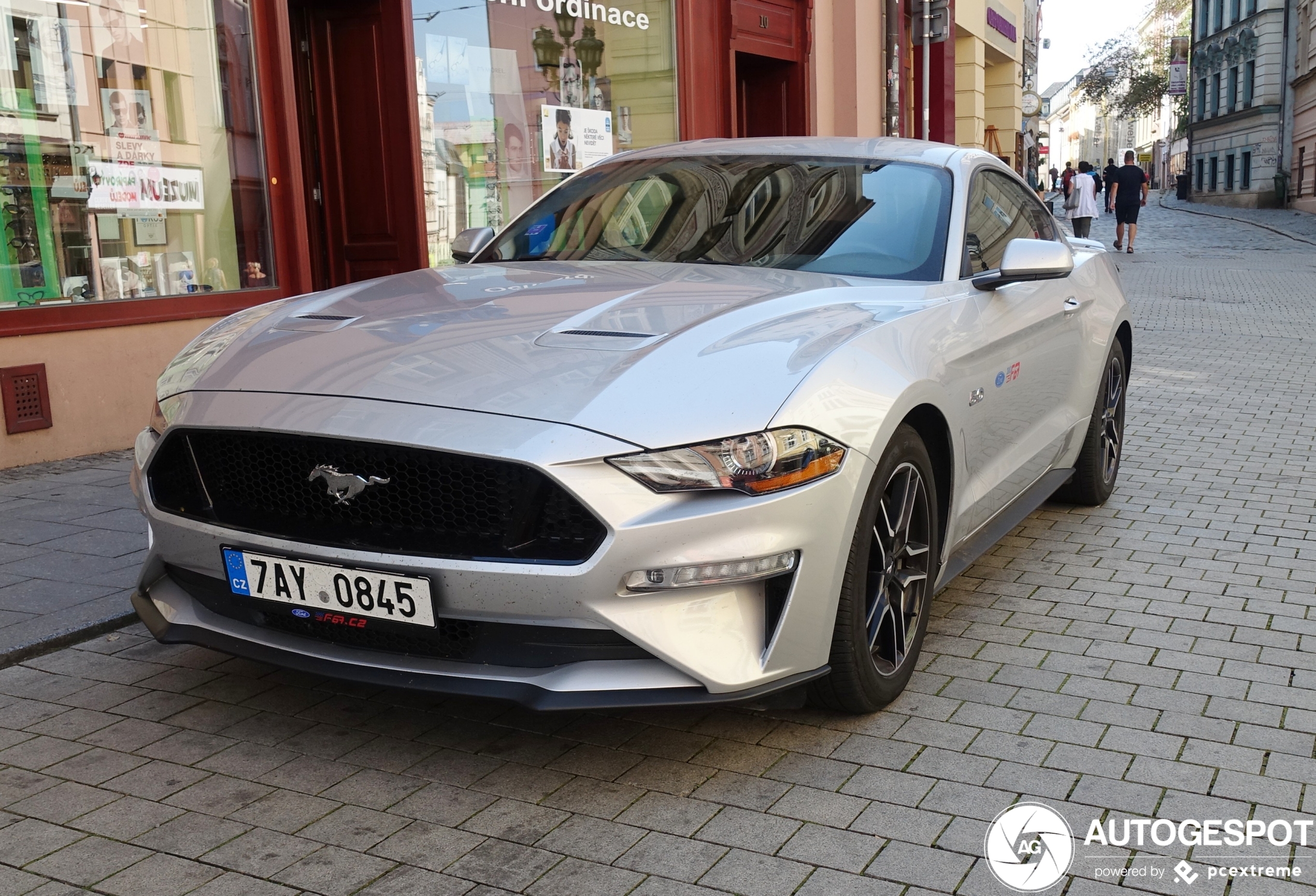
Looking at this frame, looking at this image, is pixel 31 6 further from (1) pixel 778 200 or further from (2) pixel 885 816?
(2) pixel 885 816

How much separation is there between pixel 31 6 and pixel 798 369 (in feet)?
19.1

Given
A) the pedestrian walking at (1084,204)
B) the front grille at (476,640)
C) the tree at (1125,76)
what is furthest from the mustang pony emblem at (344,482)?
the tree at (1125,76)

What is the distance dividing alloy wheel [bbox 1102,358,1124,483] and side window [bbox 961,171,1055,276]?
2.35 ft

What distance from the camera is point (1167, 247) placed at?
2797 centimetres

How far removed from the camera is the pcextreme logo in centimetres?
263

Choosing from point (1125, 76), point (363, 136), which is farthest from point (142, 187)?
point (1125, 76)

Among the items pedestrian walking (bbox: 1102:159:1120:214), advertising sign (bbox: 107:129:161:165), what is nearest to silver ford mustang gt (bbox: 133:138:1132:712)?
advertising sign (bbox: 107:129:161:165)

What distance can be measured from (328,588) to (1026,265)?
7.76 ft

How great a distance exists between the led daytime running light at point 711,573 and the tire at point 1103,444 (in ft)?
9.84

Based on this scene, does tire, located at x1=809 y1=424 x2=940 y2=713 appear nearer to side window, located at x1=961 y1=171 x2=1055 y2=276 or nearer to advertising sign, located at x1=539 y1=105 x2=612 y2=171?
side window, located at x1=961 y1=171 x2=1055 y2=276

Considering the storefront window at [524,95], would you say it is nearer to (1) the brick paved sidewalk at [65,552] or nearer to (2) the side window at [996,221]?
(1) the brick paved sidewalk at [65,552]

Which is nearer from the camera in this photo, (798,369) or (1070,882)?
(1070,882)

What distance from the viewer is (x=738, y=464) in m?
2.89

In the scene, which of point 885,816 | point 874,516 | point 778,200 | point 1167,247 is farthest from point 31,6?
point 1167,247
